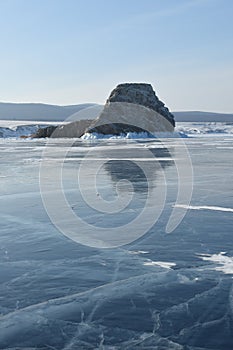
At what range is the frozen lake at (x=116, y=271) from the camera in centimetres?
364

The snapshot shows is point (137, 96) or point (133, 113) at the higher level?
point (137, 96)

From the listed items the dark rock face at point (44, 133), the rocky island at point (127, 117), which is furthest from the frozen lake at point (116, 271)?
the dark rock face at point (44, 133)

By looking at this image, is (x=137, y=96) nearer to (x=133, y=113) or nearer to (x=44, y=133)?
(x=133, y=113)

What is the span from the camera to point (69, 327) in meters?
3.77

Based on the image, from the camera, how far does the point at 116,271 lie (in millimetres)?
5184

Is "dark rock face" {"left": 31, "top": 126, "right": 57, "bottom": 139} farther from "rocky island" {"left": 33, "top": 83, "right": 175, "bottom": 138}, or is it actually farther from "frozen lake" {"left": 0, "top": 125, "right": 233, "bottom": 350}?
"frozen lake" {"left": 0, "top": 125, "right": 233, "bottom": 350}

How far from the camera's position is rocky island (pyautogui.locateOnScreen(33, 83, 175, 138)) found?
60.9 m

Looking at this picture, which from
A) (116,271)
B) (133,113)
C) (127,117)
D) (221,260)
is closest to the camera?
(116,271)

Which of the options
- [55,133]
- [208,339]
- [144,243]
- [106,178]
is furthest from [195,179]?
[55,133]

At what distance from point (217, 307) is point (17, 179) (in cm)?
1079

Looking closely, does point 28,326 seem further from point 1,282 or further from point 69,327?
point 1,282

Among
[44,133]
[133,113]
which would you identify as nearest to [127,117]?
[133,113]

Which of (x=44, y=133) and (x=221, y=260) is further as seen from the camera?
(x=44, y=133)

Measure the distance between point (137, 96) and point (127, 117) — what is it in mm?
6163
